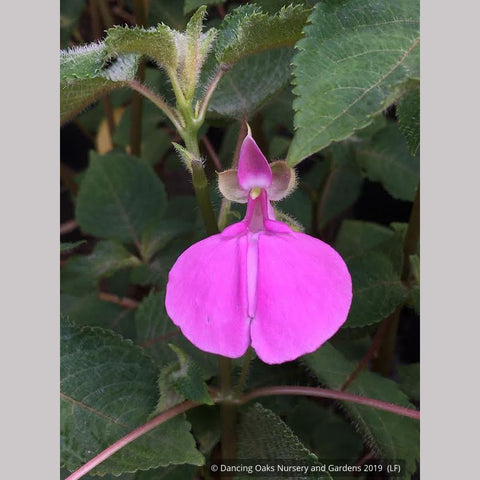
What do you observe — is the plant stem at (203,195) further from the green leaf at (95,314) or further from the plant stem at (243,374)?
the green leaf at (95,314)

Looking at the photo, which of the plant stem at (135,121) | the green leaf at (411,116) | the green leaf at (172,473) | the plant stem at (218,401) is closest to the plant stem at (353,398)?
the plant stem at (218,401)

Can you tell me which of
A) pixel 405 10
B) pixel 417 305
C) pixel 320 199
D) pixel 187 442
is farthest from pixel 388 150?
pixel 187 442

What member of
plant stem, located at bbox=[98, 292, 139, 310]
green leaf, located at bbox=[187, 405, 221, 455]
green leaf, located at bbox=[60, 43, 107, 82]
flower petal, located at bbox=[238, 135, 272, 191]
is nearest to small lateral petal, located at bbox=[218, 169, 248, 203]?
flower petal, located at bbox=[238, 135, 272, 191]

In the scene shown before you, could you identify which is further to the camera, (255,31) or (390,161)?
(390,161)

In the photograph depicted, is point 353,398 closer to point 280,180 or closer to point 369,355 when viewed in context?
point 369,355

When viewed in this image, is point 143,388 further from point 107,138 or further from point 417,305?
point 107,138

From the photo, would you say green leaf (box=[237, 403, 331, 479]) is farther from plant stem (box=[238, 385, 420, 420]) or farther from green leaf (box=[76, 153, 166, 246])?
green leaf (box=[76, 153, 166, 246])

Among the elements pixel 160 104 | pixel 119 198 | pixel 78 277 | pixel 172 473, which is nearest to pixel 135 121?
pixel 119 198
